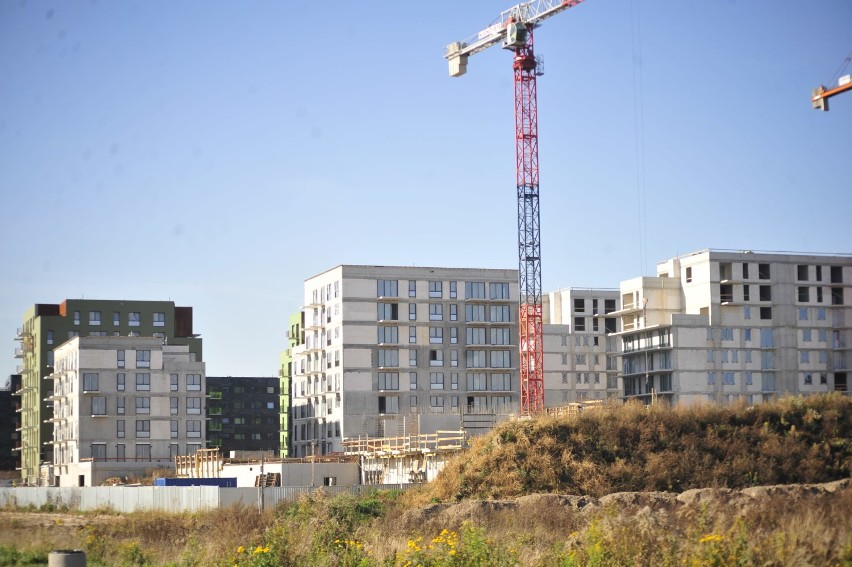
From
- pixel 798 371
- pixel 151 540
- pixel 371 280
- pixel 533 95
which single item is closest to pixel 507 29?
pixel 533 95

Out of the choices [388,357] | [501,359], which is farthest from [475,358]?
[388,357]

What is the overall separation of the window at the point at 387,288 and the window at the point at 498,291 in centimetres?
962

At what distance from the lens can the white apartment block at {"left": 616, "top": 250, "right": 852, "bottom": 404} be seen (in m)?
121

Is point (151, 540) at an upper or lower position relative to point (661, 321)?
lower

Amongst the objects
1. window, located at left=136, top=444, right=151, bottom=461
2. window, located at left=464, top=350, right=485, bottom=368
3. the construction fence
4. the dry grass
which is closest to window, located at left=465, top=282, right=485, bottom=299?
window, located at left=464, top=350, right=485, bottom=368

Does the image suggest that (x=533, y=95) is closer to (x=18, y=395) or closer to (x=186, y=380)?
(x=186, y=380)

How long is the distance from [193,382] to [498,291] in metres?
31.9

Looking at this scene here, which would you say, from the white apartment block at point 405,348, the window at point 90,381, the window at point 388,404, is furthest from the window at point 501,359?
the window at point 90,381

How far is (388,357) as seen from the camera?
A: 4532 inches

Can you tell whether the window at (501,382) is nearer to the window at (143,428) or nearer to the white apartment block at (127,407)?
the white apartment block at (127,407)

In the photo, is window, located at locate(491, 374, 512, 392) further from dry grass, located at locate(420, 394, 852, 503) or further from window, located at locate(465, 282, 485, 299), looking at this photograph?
dry grass, located at locate(420, 394, 852, 503)

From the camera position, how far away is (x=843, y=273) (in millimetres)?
124312

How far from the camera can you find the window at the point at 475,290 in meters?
117

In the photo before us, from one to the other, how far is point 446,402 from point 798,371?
1420 inches
